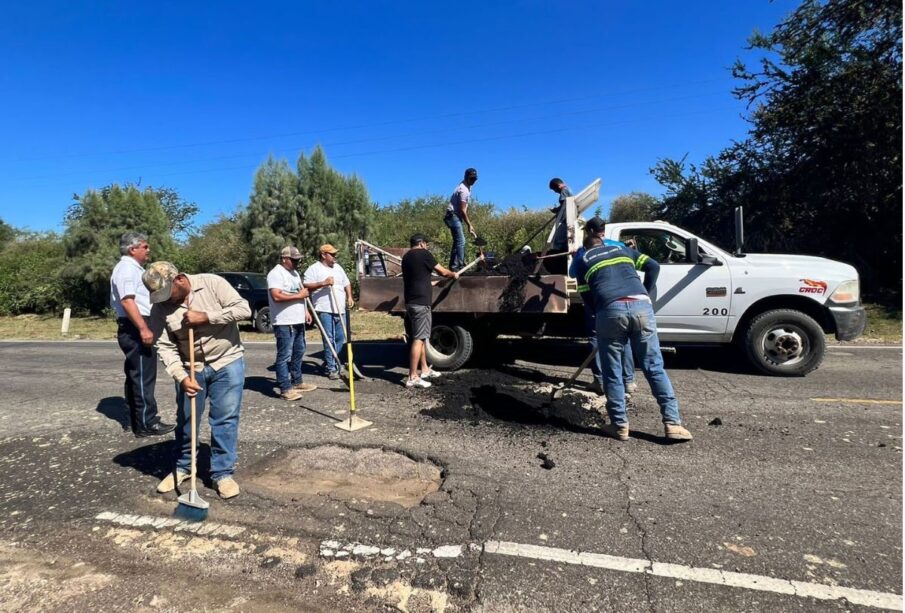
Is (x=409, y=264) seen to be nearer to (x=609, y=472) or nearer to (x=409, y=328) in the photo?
(x=409, y=328)

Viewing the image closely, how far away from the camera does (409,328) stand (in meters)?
6.65

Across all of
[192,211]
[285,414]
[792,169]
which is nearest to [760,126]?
[792,169]

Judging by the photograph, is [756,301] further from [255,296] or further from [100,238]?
[100,238]

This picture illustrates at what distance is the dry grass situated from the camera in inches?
480

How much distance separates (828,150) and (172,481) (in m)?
17.8

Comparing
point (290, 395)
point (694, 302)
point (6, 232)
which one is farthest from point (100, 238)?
point (6, 232)

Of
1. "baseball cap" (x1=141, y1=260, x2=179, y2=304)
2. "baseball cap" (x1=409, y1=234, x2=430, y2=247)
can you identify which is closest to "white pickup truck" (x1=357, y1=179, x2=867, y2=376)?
"baseball cap" (x1=409, y1=234, x2=430, y2=247)

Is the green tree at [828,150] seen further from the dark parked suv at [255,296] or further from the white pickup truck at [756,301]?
the dark parked suv at [255,296]

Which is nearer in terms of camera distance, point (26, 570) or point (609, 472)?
point (26, 570)

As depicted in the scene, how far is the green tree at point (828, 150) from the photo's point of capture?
13.5 metres

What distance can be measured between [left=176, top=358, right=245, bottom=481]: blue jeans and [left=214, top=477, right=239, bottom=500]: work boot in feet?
0.14

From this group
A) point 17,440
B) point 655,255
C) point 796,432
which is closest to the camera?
point 796,432

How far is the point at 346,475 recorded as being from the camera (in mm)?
3852

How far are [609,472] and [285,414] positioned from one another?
3402mm
